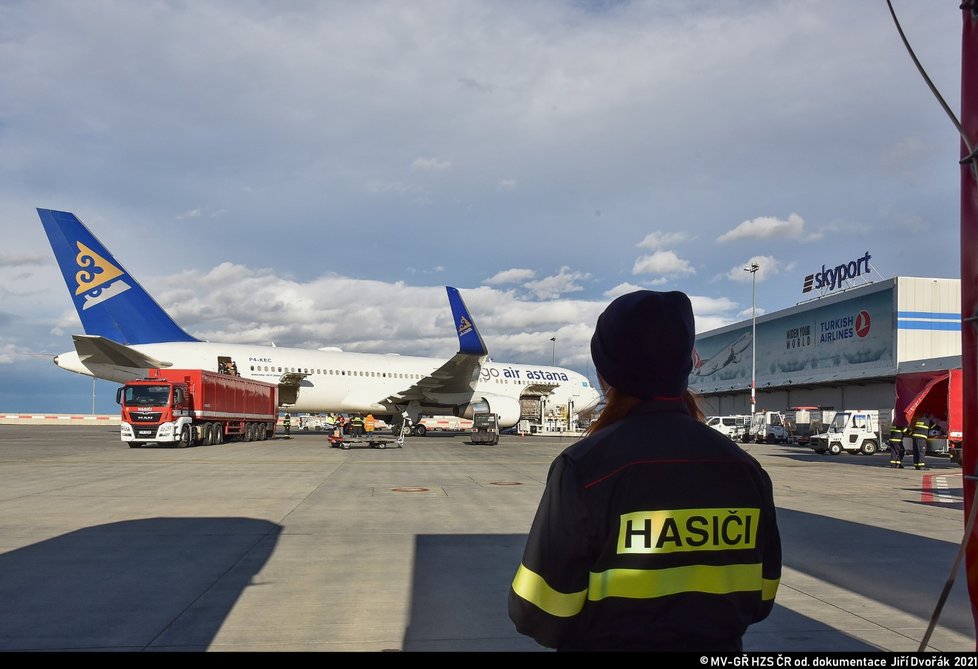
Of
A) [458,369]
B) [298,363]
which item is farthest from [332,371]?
[458,369]

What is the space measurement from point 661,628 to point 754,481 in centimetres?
50

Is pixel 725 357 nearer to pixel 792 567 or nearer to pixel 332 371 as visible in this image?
pixel 332 371

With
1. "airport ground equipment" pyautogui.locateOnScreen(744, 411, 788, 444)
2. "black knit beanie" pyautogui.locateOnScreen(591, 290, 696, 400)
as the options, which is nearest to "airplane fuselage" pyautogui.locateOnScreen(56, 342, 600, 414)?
"airport ground equipment" pyautogui.locateOnScreen(744, 411, 788, 444)

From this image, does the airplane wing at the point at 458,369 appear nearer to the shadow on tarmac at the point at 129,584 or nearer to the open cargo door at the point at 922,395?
the open cargo door at the point at 922,395

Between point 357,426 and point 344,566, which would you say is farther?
point 357,426

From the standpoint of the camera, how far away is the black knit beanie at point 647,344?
2264 mm

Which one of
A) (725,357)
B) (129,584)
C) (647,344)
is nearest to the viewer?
(647,344)

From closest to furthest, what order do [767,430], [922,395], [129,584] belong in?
[129,584]
[922,395]
[767,430]

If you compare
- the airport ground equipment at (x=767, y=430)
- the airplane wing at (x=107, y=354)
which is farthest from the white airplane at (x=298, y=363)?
the airport ground equipment at (x=767, y=430)

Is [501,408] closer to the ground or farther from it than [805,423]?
farther from it

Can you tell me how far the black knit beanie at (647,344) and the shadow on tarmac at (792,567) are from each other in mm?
3017

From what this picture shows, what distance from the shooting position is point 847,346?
51.7 meters

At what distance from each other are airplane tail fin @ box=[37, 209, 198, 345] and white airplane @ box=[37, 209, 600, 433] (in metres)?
0.04

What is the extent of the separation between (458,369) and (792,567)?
3031 centimetres
